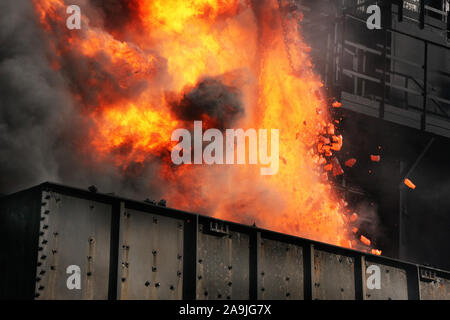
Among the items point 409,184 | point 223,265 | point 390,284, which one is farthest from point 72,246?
point 409,184

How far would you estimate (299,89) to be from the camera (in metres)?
19.4

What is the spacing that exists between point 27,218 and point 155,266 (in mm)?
1963

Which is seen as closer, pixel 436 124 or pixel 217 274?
pixel 217 274

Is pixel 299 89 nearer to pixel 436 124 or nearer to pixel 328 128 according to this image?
pixel 328 128

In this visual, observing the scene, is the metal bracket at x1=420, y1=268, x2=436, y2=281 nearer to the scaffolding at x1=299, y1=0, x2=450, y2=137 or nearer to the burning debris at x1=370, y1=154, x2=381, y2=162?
the scaffolding at x1=299, y1=0, x2=450, y2=137

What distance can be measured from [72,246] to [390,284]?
20.9ft

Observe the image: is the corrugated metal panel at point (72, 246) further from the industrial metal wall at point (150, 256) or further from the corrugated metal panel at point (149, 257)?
the corrugated metal panel at point (149, 257)

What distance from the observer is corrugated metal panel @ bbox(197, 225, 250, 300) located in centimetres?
1227

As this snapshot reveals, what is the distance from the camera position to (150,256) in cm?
1180

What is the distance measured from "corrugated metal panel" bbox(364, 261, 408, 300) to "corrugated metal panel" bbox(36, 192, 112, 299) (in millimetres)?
5148

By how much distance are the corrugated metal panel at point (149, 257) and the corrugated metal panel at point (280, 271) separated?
1507 millimetres

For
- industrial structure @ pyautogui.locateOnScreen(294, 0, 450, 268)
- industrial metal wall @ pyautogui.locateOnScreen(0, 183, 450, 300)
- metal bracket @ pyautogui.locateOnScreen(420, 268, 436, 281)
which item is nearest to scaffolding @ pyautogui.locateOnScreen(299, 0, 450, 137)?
industrial structure @ pyautogui.locateOnScreen(294, 0, 450, 268)
